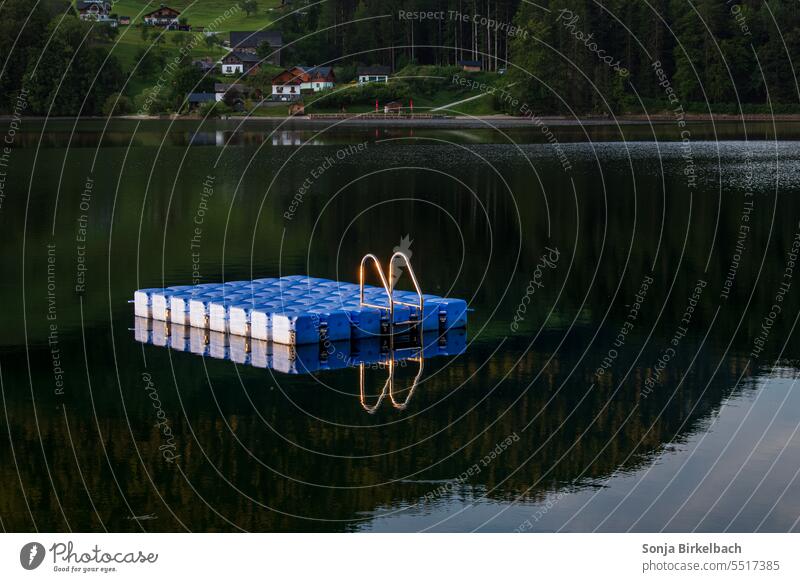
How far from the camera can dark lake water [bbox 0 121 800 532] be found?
28312 millimetres

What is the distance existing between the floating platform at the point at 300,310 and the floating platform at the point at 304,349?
0.69 ft

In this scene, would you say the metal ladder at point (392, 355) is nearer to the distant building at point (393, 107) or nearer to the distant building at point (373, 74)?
the distant building at point (393, 107)

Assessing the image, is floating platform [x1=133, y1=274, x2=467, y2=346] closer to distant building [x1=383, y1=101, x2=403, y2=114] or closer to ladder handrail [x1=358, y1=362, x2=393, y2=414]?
ladder handrail [x1=358, y1=362, x2=393, y2=414]

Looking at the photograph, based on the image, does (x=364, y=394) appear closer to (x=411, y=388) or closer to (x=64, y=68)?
(x=411, y=388)

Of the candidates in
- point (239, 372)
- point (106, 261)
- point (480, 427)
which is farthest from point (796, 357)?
point (106, 261)

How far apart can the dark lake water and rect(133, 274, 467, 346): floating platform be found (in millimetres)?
1267

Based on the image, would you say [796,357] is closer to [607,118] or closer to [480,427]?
[480,427]

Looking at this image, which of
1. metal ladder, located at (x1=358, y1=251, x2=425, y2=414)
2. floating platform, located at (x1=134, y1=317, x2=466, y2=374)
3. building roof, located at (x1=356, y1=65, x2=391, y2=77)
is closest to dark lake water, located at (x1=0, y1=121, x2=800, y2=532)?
metal ladder, located at (x1=358, y1=251, x2=425, y2=414)

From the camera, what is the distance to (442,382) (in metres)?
37.4

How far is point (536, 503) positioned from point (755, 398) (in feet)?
32.0

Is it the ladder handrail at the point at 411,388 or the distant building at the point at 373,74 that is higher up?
the distant building at the point at 373,74

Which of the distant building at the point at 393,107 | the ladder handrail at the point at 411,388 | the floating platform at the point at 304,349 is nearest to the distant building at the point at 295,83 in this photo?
the distant building at the point at 393,107

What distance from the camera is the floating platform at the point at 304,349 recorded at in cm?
3903

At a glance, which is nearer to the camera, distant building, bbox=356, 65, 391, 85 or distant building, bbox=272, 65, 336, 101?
distant building, bbox=272, 65, 336, 101
